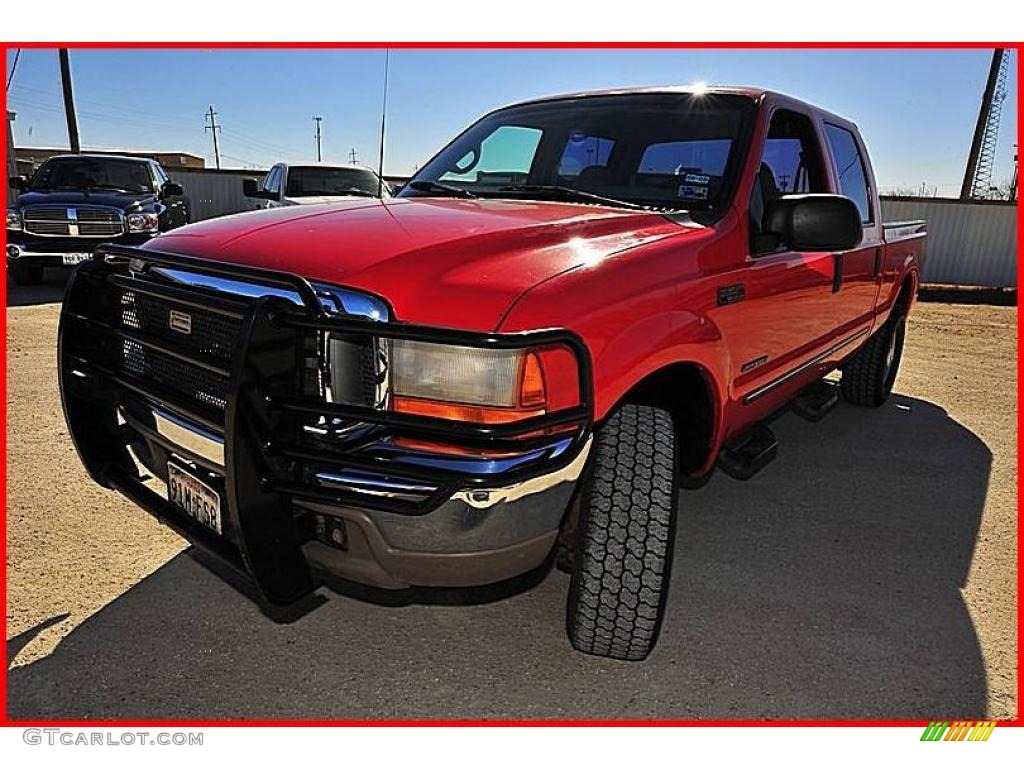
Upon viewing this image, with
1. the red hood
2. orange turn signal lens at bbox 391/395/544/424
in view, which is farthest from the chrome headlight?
orange turn signal lens at bbox 391/395/544/424

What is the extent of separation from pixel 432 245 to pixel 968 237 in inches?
668

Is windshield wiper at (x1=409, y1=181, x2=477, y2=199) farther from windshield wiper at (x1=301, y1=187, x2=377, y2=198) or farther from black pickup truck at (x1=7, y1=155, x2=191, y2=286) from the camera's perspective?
black pickup truck at (x1=7, y1=155, x2=191, y2=286)

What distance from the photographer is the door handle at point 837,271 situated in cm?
373

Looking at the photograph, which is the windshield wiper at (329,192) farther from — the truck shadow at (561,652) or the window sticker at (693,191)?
the truck shadow at (561,652)

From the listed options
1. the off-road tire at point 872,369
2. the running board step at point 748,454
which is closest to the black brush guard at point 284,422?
the running board step at point 748,454

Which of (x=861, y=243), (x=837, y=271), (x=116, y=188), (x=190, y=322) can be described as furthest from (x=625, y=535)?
(x=116, y=188)

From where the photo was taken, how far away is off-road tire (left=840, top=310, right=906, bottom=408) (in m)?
5.34

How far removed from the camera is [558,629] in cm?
268

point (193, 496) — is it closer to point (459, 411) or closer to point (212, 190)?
point (459, 411)

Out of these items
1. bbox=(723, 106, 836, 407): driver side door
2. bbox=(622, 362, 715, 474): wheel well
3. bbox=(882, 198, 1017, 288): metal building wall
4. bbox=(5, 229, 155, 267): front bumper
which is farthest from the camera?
bbox=(882, 198, 1017, 288): metal building wall

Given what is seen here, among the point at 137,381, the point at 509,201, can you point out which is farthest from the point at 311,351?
the point at 509,201

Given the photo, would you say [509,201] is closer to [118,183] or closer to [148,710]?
[148,710]

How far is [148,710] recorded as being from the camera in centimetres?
224

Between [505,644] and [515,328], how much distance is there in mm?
1208
